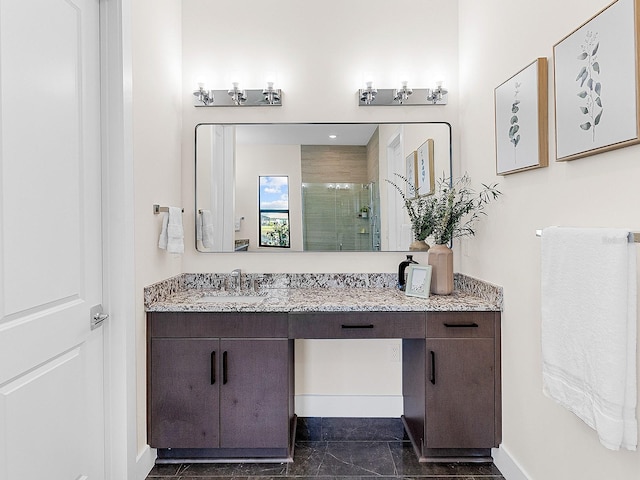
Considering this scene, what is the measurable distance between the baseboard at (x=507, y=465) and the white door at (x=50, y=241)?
74.7 inches

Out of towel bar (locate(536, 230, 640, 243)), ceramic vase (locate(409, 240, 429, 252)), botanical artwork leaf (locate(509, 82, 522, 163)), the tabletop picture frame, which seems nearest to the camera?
towel bar (locate(536, 230, 640, 243))

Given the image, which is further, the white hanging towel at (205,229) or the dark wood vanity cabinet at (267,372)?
the white hanging towel at (205,229)

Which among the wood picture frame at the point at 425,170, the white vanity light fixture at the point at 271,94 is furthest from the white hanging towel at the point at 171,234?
the wood picture frame at the point at 425,170

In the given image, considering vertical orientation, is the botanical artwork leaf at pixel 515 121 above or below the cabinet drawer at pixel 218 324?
above

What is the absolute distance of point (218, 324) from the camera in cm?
209

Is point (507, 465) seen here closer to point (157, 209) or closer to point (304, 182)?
point (304, 182)

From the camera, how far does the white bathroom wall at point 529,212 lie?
134 centimetres

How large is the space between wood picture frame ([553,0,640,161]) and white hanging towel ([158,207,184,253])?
1867 millimetres

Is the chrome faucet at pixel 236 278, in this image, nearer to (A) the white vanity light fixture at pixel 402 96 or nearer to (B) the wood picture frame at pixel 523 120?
(A) the white vanity light fixture at pixel 402 96

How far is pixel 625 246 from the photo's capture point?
116cm

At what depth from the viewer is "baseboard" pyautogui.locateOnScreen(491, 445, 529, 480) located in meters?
1.91

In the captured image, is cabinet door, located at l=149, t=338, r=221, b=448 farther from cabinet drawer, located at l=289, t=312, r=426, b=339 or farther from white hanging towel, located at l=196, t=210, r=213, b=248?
white hanging towel, located at l=196, t=210, r=213, b=248

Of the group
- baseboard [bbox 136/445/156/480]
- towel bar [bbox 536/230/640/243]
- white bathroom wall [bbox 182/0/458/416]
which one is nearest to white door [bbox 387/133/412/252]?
white bathroom wall [bbox 182/0/458/416]

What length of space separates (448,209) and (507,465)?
1.35 metres
